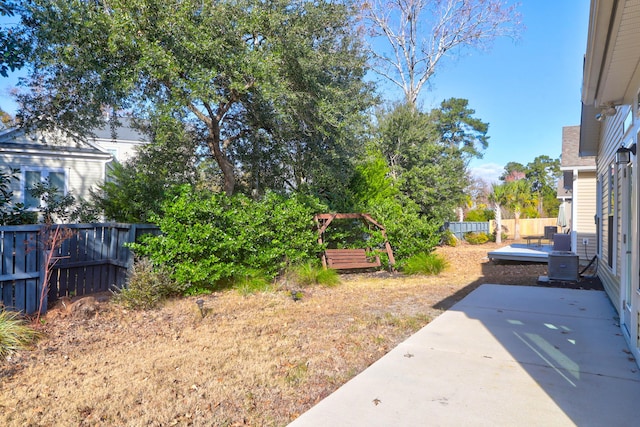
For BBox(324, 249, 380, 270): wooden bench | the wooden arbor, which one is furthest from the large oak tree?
BBox(324, 249, 380, 270): wooden bench

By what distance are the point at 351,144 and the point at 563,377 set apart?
20.5ft

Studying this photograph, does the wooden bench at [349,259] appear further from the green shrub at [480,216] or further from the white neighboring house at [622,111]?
the green shrub at [480,216]

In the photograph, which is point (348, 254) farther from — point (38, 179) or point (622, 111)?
point (38, 179)

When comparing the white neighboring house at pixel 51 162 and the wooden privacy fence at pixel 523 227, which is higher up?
the white neighboring house at pixel 51 162

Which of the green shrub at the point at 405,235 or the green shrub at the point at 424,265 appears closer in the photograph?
the green shrub at the point at 424,265

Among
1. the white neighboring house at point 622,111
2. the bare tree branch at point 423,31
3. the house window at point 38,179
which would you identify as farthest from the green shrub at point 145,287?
the bare tree branch at point 423,31

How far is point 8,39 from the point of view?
559cm

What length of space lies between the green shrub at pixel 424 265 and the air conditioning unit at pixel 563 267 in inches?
88.3

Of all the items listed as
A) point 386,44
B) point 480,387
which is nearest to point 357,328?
point 480,387

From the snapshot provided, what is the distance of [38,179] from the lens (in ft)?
47.8

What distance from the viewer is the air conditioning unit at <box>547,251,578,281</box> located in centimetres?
871

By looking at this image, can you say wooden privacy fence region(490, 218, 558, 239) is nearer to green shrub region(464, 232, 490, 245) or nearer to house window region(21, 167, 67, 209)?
green shrub region(464, 232, 490, 245)

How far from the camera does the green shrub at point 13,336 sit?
158 inches

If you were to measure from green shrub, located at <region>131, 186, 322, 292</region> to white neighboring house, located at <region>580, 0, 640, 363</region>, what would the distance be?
17.5ft
